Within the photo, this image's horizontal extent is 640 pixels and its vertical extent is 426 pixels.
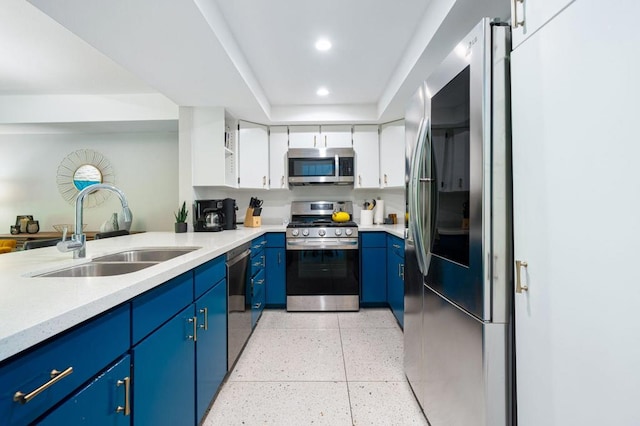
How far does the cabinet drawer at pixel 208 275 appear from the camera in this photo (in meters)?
1.44

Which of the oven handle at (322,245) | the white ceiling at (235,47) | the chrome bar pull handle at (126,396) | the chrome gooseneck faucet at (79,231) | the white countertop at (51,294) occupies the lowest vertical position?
the chrome bar pull handle at (126,396)

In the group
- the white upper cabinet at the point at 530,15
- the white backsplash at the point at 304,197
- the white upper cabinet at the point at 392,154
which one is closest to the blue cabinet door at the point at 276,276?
the white backsplash at the point at 304,197

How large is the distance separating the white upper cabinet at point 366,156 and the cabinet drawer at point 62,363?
2918 mm

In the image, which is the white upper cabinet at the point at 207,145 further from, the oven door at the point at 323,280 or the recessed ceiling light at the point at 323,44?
the recessed ceiling light at the point at 323,44

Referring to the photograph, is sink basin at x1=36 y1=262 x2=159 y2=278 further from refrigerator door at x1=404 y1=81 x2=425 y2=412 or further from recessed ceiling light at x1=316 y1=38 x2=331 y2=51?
Result: recessed ceiling light at x1=316 y1=38 x2=331 y2=51

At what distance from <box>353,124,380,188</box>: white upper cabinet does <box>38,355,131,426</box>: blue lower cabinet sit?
9.72 feet

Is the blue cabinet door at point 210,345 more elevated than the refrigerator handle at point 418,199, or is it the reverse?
the refrigerator handle at point 418,199

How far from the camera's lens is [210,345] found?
5.13 ft

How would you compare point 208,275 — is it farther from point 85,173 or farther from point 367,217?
point 85,173

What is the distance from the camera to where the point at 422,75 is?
224 cm

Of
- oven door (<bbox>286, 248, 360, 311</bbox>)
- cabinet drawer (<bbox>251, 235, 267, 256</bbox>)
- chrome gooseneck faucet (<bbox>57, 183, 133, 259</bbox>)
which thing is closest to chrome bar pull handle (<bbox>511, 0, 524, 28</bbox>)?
chrome gooseneck faucet (<bbox>57, 183, 133, 259</bbox>)

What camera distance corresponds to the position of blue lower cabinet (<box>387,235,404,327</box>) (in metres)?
2.61

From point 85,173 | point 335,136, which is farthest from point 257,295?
point 85,173

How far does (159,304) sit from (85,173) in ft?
13.6
